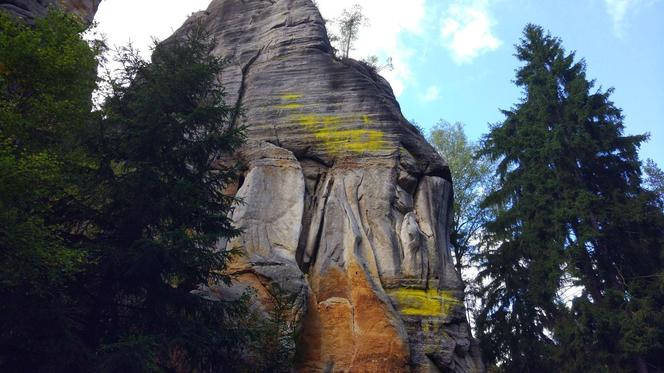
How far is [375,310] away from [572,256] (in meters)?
6.56

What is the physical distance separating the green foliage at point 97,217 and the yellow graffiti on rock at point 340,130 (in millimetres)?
6221

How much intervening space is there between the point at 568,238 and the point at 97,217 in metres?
13.2

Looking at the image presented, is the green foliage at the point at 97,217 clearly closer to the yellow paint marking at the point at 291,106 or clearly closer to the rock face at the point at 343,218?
the rock face at the point at 343,218

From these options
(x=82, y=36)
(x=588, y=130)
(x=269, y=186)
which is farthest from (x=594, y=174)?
(x=82, y=36)

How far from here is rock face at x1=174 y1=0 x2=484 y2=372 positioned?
12.7 m

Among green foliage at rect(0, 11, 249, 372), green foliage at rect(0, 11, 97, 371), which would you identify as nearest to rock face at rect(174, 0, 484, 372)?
green foliage at rect(0, 11, 249, 372)

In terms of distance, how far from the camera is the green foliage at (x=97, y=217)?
768 cm

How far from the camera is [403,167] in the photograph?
16250mm

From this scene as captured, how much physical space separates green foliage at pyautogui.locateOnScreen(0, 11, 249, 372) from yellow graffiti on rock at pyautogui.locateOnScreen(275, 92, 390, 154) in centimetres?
622

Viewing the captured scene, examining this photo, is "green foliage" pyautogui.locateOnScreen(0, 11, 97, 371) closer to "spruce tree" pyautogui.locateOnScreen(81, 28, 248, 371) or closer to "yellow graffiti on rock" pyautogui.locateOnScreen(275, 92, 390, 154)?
"spruce tree" pyautogui.locateOnScreen(81, 28, 248, 371)

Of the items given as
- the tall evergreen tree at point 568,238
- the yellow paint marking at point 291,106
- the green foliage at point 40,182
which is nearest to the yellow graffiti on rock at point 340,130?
the yellow paint marking at point 291,106

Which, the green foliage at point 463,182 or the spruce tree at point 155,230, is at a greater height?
the green foliage at point 463,182

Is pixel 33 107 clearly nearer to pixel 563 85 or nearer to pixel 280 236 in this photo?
pixel 280 236

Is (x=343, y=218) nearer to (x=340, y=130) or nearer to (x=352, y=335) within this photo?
(x=340, y=130)
